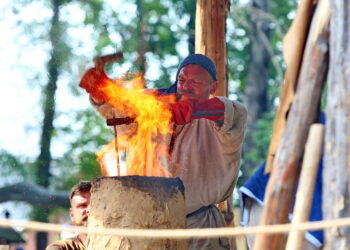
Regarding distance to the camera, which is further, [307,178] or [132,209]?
[132,209]

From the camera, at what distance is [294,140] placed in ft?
12.7

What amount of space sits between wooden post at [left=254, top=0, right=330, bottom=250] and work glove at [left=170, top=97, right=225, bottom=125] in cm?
166

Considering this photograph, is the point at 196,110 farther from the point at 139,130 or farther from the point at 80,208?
the point at 80,208

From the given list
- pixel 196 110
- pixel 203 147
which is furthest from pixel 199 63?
pixel 196 110

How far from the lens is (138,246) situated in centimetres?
505

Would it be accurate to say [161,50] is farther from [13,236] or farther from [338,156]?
[338,156]

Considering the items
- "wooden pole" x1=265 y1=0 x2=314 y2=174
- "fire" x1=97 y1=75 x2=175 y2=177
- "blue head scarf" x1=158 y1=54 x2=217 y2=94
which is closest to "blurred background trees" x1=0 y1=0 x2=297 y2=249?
"blue head scarf" x1=158 y1=54 x2=217 y2=94

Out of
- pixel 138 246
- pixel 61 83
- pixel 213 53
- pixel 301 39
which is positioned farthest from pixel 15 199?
pixel 301 39

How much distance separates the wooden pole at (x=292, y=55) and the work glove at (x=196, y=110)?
143cm

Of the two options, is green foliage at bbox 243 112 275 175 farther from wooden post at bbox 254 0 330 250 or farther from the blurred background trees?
wooden post at bbox 254 0 330 250

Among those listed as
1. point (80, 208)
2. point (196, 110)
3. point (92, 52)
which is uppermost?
point (92, 52)

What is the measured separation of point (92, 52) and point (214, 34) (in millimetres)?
7314

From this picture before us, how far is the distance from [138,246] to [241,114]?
1484 mm

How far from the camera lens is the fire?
5.91m
